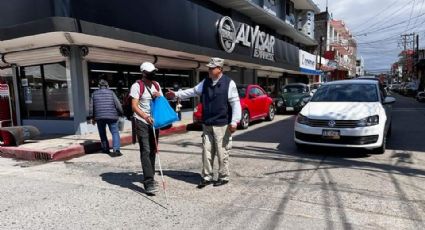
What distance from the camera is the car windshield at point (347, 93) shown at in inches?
342

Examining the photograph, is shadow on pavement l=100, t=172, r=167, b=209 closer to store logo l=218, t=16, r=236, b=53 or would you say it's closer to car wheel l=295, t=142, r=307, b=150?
car wheel l=295, t=142, r=307, b=150

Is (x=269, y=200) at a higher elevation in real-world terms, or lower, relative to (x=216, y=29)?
lower

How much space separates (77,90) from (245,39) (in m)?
10.8

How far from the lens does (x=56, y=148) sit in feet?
29.4

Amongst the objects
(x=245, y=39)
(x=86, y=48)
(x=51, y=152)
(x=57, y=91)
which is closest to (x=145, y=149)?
(x=51, y=152)

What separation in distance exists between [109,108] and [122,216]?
171 inches

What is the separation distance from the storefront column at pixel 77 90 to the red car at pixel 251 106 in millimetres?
3539

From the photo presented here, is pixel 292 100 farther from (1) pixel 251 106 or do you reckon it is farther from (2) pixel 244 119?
(2) pixel 244 119

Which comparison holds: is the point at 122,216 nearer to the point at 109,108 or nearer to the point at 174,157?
the point at 174,157

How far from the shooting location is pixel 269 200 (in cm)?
510

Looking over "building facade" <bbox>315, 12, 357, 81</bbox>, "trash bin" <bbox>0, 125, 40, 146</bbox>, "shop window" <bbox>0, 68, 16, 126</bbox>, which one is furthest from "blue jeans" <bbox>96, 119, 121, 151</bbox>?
"building facade" <bbox>315, 12, 357, 81</bbox>

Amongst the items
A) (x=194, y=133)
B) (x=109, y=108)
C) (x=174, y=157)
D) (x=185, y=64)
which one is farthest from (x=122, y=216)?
(x=185, y=64)

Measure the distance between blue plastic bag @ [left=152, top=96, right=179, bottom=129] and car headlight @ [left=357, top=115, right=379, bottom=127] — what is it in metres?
3.92

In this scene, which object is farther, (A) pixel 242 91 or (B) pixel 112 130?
(A) pixel 242 91
